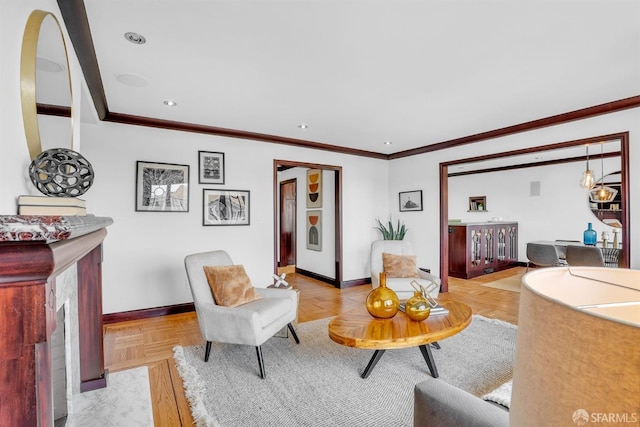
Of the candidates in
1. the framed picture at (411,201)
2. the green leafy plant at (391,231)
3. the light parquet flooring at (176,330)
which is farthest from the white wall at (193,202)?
the light parquet flooring at (176,330)

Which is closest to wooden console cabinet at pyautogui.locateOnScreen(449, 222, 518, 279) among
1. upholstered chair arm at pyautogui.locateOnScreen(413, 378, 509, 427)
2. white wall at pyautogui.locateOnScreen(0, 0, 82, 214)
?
upholstered chair arm at pyautogui.locateOnScreen(413, 378, 509, 427)

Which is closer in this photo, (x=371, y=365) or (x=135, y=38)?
(x=135, y=38)

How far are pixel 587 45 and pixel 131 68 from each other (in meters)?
3.31

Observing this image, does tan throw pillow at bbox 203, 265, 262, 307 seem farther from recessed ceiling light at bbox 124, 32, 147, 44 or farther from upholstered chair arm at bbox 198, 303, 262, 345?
recessed ceiling light at bbox 124, 32, 147, 44

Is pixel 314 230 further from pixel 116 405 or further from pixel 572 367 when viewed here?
pixel 572 367

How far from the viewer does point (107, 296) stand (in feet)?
11.6

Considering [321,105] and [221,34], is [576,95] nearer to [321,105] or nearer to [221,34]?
[321,105]

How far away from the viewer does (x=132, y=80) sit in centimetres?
266

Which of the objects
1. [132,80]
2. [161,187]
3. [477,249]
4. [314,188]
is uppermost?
[132,80]

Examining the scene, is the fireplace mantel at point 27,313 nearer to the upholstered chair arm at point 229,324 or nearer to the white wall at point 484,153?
the upholstered chair arm at point 229,324

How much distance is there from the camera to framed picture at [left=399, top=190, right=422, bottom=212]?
5348mm

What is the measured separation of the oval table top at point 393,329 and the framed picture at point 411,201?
2938 millimetres

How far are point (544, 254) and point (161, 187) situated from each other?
6.00 m

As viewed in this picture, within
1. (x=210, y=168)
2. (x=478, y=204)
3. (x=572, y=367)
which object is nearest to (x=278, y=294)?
(x=210, y=168)
